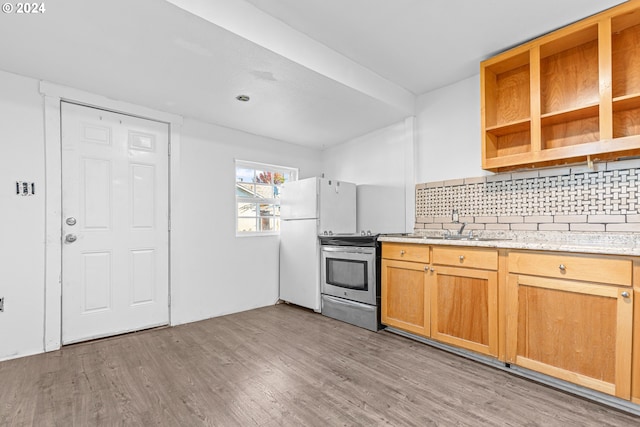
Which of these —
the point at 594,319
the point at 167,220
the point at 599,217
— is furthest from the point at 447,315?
the point at 167,220

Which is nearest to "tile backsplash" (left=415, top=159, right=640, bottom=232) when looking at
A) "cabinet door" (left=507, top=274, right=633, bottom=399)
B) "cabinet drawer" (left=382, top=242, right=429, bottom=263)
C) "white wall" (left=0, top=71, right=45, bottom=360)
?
"cabinet drawer" (left=382, top=242, right=429, bottom=263)

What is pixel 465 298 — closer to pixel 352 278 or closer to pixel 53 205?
pixel 352 278

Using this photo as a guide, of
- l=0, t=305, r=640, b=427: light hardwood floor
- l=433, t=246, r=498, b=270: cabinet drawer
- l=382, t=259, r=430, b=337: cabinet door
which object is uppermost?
l=433, t=246, r=498, b=270: cabinet drawer

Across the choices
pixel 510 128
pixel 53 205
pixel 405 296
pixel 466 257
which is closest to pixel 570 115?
pixel 510 128

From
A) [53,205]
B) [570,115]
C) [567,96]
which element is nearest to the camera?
[570,115]

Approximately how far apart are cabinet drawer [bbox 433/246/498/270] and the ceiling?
1.60 metres

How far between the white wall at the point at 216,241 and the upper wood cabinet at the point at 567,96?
9.08 feet

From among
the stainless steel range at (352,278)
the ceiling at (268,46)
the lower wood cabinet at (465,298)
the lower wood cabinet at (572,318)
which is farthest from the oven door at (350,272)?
the ceiling at (268,46)

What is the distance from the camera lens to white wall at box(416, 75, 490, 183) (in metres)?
3.01

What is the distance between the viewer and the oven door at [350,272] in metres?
3.15

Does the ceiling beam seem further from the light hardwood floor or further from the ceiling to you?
the light hardwood floor

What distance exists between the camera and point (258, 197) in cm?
421

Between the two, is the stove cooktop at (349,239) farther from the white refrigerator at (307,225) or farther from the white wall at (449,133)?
the white wall at (449,133)

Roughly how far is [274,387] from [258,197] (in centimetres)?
263
